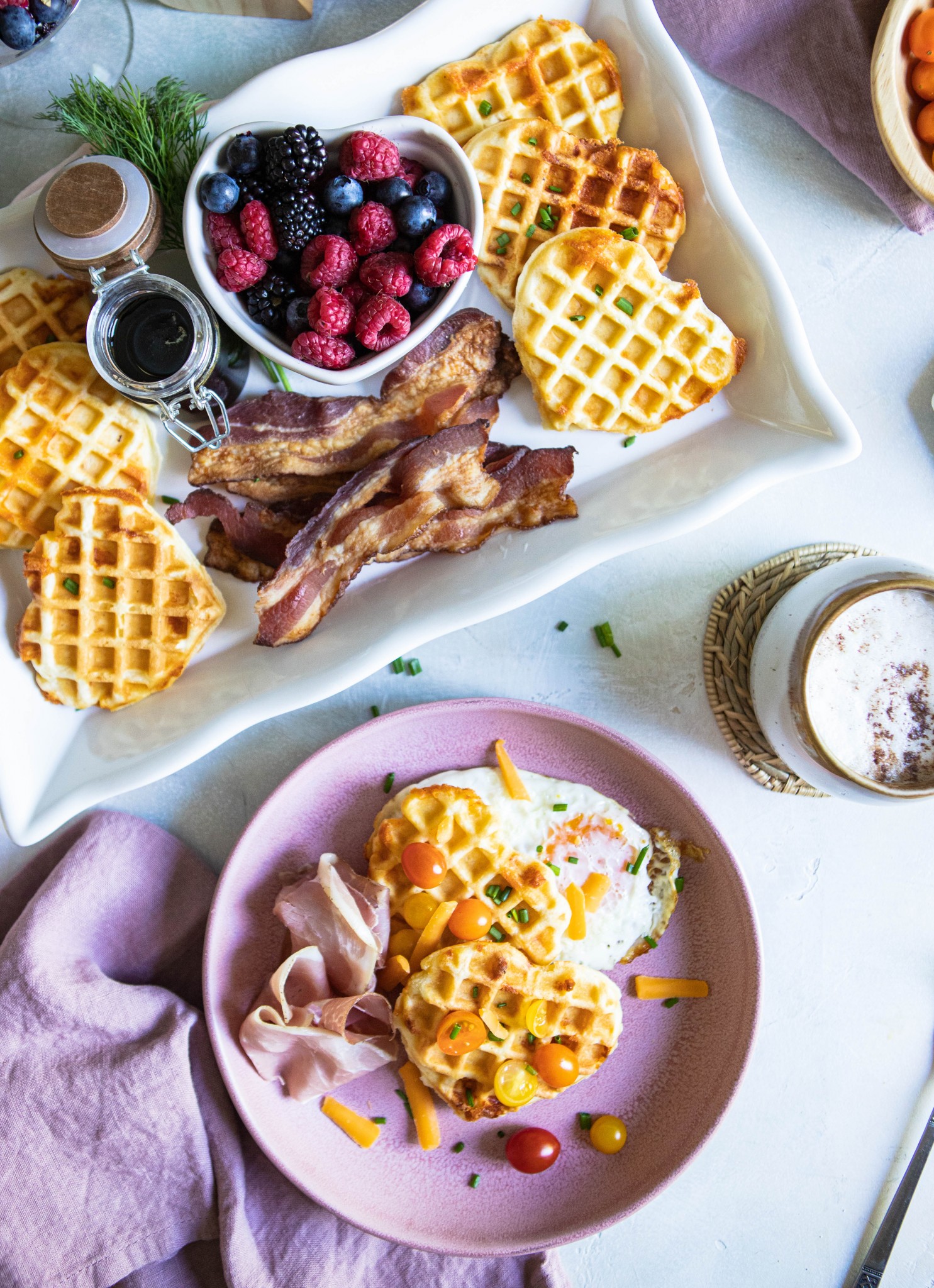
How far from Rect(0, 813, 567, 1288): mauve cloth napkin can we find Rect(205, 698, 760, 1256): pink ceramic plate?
0.17 m

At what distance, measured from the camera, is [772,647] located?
7.47ft

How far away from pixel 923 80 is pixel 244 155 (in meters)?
1.75

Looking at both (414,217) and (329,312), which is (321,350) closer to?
(329,312)

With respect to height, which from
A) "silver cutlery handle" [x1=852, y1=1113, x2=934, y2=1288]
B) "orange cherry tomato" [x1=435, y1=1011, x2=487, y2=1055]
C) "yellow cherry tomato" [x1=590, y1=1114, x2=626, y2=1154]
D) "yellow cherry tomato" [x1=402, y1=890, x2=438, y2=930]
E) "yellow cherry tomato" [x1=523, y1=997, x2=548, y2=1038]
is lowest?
"silver cutlery handle" [x1=852, y1=1113, x2=934, y2=1288]

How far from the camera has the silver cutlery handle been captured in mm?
2678


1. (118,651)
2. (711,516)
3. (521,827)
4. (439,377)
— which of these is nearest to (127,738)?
(118,651)

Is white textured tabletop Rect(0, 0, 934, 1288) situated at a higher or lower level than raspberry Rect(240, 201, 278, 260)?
lower

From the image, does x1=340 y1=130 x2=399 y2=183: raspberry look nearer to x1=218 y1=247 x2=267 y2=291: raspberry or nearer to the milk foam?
x1=218 y1=247 x2=267 y2=291: raspberry

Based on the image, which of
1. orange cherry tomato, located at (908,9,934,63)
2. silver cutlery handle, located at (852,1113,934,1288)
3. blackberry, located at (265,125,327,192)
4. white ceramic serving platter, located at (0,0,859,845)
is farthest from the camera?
silver cutlery handle, located at (852,1113,934,1288)

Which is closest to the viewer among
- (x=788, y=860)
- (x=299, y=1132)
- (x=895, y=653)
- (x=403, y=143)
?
(x=403, y=143)

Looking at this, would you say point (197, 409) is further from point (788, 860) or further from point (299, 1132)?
point (788, 860)

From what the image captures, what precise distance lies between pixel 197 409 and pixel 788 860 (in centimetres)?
210

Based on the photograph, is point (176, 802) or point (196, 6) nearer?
point (196, 6)

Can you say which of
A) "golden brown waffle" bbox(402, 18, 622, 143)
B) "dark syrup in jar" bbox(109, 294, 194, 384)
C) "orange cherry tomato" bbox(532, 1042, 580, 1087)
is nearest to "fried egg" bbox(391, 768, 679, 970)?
"orange cherry tomato" bbox(532, 1042, 580, 1087)
